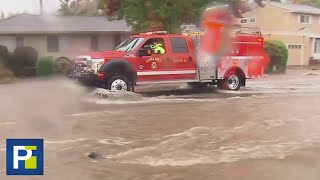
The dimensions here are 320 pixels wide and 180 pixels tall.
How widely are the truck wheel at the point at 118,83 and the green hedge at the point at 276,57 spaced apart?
1675cm

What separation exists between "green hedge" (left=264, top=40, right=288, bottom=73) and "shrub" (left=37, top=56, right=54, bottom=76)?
13275 mm

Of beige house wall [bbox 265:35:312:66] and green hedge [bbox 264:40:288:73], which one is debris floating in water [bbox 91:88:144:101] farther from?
beige house wall [bbox 265:35:312:66]

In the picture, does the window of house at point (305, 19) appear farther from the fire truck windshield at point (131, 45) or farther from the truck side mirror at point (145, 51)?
the truck side mirror at point (145, 51)

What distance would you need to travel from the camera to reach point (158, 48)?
14.7 meters

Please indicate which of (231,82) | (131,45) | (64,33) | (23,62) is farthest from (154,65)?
(64,33)

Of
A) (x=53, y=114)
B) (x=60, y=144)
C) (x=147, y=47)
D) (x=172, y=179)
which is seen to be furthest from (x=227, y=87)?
(x=172, y=179)

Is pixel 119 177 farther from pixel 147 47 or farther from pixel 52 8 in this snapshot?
pixel 147 47

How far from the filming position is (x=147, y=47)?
48.0ft

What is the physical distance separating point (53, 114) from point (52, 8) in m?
2.05

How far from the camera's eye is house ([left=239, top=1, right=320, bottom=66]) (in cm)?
3881

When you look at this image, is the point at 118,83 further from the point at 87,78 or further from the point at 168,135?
the point at 168,135

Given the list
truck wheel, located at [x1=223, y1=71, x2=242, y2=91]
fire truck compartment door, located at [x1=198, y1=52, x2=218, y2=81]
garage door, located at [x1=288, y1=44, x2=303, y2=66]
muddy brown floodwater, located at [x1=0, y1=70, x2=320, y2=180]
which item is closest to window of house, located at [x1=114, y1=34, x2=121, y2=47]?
garage door, located at [x1=288, y1=44, x2=303, y2=66]

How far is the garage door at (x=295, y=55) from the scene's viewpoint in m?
40.2

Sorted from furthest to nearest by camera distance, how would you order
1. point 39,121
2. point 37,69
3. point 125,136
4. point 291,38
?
point 291,38, point 37,69, point 39,121, point 125,136
